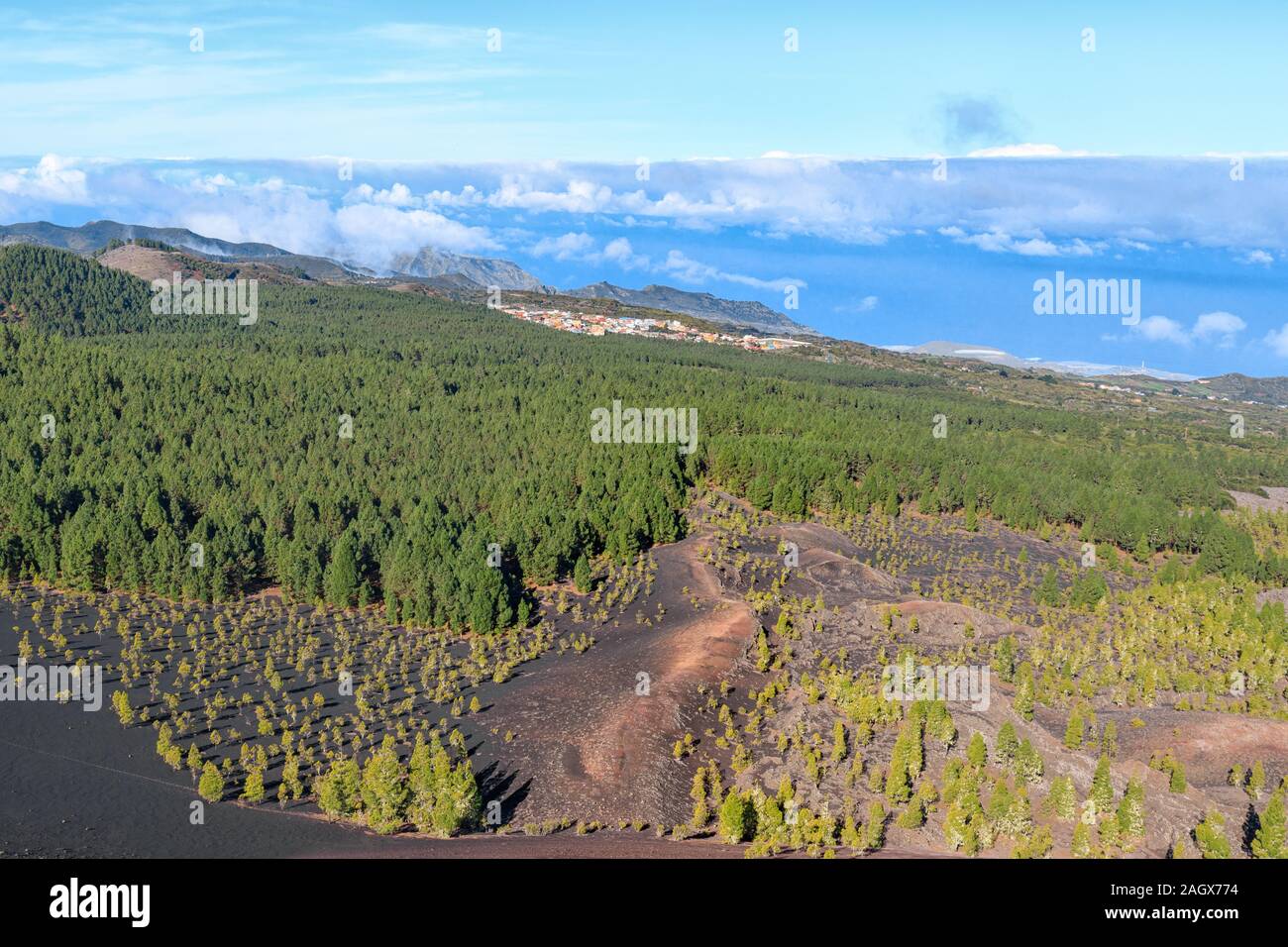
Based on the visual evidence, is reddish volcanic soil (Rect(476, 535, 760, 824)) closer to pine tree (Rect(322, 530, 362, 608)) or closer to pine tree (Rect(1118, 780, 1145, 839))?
pine tree (Rect(1118, 780, 1145, 839))

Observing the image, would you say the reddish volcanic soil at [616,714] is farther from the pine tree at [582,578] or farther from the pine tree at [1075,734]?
the pine tree at [1075,734]

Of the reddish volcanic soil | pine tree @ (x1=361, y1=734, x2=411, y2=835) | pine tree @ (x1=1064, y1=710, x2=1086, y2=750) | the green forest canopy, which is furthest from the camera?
the green forest canopy

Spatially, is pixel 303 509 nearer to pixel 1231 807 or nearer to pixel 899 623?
pixel 899 623

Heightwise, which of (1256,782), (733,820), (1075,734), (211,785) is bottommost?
(211,785)

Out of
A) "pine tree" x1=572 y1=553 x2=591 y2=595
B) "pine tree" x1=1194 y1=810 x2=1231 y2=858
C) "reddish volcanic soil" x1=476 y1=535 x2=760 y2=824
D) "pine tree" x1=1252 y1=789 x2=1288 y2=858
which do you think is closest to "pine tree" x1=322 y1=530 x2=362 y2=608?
"pine tree" x1=572 y1=553 x2=591 y2=595

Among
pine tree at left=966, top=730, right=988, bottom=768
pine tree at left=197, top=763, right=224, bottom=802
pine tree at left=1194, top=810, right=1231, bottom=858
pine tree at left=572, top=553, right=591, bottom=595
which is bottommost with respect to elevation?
pine tree at left=197, top=763, right=224, bottom=802

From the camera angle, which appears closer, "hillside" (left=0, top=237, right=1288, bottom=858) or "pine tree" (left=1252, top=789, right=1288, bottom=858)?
"pine tree" (left=1252, top=789, right=1288, bottom=858)

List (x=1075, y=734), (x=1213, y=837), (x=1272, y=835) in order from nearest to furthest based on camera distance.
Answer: (x=1272, y=835)
(x=1213, y=837)
(x=1075, y=734)

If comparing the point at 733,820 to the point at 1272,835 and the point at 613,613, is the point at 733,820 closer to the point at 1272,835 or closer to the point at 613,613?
the point at 1272,835

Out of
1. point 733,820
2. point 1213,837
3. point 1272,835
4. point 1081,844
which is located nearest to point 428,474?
point 733,820
